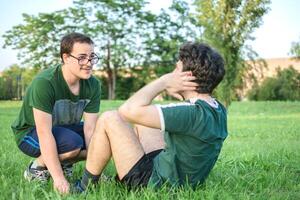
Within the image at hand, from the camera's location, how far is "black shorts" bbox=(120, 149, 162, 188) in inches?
144

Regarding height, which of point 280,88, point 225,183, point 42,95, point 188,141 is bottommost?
point 280,88

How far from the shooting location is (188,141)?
3.40m

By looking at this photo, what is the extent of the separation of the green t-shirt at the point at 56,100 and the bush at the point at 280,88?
3098 centimetres

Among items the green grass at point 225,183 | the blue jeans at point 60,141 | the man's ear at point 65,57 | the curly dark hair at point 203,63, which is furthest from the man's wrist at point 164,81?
the blue jeans at point 60,141

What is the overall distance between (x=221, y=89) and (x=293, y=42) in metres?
16.2

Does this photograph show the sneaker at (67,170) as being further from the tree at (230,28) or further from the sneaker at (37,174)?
the tree at (230,28)

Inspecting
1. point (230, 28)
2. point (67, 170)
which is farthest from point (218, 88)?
point (67, 170)

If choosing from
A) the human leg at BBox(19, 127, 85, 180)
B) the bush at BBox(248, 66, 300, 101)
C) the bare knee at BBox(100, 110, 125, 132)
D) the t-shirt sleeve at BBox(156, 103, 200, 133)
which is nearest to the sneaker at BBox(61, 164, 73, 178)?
the human leg at BBox(19, 127, 85, 180)

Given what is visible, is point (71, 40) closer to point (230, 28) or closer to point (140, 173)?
point (140, 173)

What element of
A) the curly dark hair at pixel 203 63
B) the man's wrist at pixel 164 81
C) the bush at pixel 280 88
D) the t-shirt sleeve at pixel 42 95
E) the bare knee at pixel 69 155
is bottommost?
the bush at pixel 280 88

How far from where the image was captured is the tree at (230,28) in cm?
1909

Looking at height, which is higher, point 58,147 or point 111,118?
point 111,118

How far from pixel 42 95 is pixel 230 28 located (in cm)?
1581

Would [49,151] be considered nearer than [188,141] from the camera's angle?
No
